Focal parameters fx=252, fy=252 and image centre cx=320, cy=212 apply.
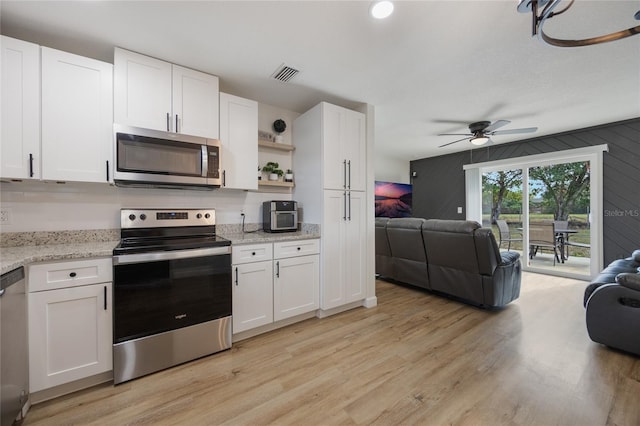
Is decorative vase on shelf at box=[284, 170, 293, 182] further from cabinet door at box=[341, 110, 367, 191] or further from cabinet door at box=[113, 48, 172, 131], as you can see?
cabinet door at box=[113, 48, 172, 131]

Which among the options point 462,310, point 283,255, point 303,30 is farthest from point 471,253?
point 303,30

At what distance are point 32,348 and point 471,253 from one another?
373 centimetres

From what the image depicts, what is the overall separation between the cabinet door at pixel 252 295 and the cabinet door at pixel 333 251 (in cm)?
61

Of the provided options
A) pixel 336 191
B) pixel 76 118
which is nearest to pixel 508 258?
pixel 336 191

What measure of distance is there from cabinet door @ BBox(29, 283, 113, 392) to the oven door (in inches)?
3.4

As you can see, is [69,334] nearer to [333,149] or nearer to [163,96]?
[163,96]

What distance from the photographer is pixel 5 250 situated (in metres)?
1.72

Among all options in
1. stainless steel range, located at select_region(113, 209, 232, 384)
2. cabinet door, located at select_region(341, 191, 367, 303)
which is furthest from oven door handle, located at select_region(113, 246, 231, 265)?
cabinet door, located at select_region(341, 191, 367, 303)

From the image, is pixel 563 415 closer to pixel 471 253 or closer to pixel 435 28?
pixel 471 253

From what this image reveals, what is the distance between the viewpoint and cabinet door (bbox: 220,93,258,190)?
2445mm

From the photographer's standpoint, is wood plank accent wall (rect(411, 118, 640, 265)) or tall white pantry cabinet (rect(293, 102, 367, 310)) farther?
wood plank accent wall (rect(411, 118, 640, 265))

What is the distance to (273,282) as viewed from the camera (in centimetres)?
242

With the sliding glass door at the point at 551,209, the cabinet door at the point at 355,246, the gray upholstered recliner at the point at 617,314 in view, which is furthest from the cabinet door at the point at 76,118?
the sliding glass door at the point at 551,209

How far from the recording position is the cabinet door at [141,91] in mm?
1960
